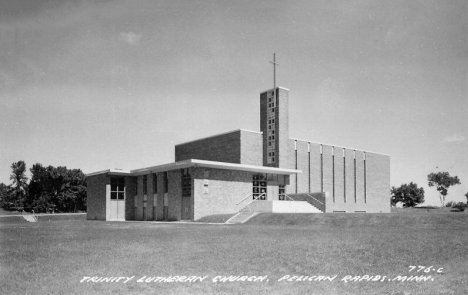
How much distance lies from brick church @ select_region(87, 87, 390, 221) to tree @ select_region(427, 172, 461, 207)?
101ft

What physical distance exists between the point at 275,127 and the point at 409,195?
66.9 metres

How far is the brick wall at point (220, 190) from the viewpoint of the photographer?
120ft

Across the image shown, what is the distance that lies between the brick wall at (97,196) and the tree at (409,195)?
7680 cm

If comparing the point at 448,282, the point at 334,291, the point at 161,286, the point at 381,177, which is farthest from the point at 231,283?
the point at 381,177

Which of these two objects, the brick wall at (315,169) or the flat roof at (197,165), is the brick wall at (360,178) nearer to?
the brick wall at (315,169)

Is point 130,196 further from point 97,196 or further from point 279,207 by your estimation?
point 279,207

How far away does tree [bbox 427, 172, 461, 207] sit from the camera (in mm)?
83438

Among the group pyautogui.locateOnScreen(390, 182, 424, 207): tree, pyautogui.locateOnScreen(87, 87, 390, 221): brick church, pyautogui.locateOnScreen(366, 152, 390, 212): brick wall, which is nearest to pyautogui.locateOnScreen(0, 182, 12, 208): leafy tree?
pyautogui.locateOnScreen(87, 87, 390, 221): brick church

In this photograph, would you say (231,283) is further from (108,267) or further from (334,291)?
(108,267)

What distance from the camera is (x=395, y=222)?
22.7 metres

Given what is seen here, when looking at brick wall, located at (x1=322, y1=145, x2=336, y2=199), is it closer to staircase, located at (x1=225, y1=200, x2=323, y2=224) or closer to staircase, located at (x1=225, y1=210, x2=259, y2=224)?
staircase, located at (x1=225, y1=200, x2=323, y2=224)


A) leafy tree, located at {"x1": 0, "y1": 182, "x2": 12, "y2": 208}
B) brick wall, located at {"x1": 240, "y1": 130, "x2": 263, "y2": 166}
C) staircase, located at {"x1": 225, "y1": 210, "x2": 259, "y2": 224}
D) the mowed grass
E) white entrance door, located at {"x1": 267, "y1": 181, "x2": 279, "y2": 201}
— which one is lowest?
leafy tree, located at {"x1": 0, "y1": 182, "x2": 12, "y2": 208}

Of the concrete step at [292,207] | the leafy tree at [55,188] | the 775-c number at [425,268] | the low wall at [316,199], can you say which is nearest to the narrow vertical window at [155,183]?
the concrete step at [292,207]

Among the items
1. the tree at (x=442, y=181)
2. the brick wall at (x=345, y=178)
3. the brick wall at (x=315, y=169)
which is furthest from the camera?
the tree at (x=442, y=181)
